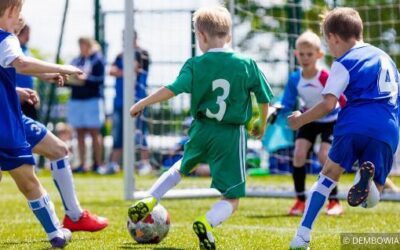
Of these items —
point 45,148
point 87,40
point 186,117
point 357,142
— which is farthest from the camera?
point 87,40

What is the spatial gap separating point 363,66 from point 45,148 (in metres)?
2.28

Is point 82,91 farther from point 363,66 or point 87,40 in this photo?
point 363,66

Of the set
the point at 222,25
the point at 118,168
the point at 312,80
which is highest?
the point at 222,25

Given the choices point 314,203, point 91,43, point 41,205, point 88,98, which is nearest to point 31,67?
point 41,205

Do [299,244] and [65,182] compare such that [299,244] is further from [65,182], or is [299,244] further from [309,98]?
[309,98]

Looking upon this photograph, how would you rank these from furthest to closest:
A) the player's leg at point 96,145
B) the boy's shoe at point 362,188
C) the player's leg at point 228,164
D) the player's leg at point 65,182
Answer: the player's leg at point 96,145 < the player's leg at point 65,182 < the player's leg at point 228,164 < the boy's shoe at point 362,188

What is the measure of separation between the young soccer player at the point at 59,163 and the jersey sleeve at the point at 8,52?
933mm

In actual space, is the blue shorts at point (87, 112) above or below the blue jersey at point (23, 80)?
below

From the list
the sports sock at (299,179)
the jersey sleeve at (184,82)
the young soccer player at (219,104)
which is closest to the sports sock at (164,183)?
the young soccer player at (219,104)

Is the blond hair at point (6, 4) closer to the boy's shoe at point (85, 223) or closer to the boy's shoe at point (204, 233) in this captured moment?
the boy's shoe at point (204, 233)

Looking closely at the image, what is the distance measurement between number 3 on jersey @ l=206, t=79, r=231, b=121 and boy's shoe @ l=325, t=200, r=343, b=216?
293 centimetres

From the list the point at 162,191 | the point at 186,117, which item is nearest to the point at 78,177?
the point at 186,117

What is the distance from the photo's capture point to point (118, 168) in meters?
15.7

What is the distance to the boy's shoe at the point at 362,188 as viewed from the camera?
543cm
